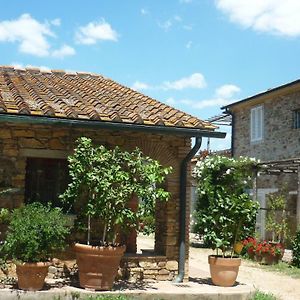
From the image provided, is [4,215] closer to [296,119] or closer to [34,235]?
[34,235]

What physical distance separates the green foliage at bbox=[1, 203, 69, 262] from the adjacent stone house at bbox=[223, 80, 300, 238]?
9571mm

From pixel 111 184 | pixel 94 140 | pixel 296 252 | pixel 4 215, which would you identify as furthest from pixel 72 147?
pixel 296 252

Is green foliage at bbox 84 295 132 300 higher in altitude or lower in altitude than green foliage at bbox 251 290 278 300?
higher

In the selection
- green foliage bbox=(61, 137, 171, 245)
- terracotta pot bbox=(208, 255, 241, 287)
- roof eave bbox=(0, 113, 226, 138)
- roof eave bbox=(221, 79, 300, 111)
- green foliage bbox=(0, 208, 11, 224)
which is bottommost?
terracotta pot bbox=(208, 255, 241, 287)

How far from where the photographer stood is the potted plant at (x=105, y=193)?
26.1 ft

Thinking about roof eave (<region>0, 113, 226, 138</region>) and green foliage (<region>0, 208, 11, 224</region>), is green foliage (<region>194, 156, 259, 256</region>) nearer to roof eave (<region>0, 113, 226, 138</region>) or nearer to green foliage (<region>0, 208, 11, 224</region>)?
roof eave (<region>0, 113, 226, 138</region>)

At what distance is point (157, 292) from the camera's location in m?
8.08

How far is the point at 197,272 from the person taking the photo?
11156 millimetres

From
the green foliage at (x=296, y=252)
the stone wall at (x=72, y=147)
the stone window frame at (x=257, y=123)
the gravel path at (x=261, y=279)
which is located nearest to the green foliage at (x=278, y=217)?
the gravel path at (x=261, y=279)

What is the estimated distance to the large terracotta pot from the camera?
7957 mm

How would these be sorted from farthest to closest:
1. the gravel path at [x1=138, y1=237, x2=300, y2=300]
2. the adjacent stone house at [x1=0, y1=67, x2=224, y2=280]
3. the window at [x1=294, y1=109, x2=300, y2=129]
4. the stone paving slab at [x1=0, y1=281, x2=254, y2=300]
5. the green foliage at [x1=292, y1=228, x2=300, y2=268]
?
the window at [x1=294, y1=109, x2=300, y2=129] < the green foliage at [x1=292, y1=228, x2=300, y2=268] < the gravel path at [x1=138, y1=237, x2=300, y2=300] < the adjacent stone house at [x1=0, y1=67, x2=224, y2=280] < the stone paving slab at [x1=0, y1=281, x2=254, y2=300]

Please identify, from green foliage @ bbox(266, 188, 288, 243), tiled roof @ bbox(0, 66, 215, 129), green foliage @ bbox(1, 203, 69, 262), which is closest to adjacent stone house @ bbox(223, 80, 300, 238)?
green foliage @ bbox(266, 188, 288, 243)

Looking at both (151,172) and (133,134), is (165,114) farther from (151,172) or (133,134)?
(151,172)

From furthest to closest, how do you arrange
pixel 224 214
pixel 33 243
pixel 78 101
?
pixel 78 101, pixel 224 214, pixel 33 243
